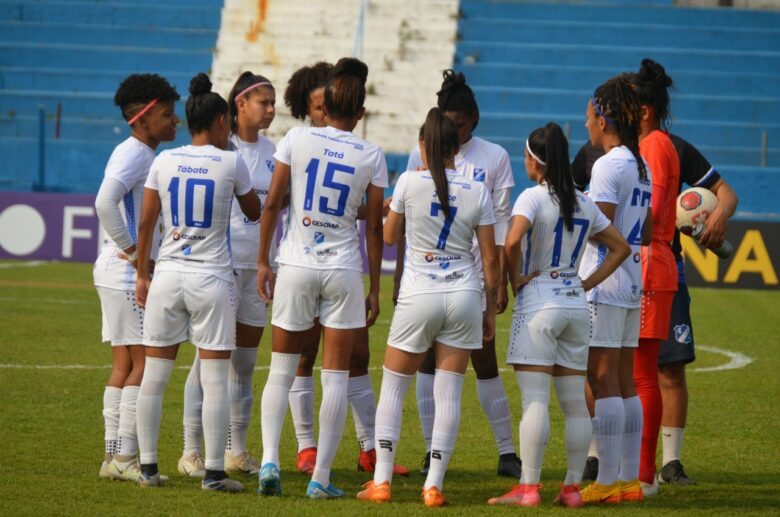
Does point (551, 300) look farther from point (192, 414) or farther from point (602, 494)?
point (192, 414)

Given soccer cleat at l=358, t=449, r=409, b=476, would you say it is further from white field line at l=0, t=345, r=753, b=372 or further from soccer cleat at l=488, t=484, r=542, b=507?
white field line at l=0, t=345, r=753, b=372

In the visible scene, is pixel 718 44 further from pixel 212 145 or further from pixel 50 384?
pixel 212 145

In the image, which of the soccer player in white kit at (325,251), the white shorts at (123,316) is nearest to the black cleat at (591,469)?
the soccer player in white kit at (325,251)

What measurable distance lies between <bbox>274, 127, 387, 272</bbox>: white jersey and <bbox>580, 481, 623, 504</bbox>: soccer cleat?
167 cm

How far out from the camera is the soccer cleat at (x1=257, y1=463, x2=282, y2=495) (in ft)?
19.6

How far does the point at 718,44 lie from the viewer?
85.1 ft

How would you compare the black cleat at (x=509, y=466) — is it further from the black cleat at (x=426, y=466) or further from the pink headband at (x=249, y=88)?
the pink headband at (x=249, y=88)

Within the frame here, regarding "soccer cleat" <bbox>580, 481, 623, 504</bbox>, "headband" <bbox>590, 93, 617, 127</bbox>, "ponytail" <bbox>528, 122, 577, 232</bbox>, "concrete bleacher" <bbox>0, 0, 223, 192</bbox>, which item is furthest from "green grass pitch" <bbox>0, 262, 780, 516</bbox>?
"concrete bleacher" <bbox>0, 0, 223, 192</bbox>

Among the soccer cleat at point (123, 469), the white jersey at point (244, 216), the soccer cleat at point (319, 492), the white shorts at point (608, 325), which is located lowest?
the soccer cleat at point (123, 469)

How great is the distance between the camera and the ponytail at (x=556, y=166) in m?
5.95

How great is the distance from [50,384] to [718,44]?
782 inches

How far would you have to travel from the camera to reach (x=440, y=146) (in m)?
5.89

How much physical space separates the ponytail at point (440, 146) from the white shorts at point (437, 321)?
42 centimetres

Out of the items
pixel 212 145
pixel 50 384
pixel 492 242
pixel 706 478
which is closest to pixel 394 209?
pixel 492 242
